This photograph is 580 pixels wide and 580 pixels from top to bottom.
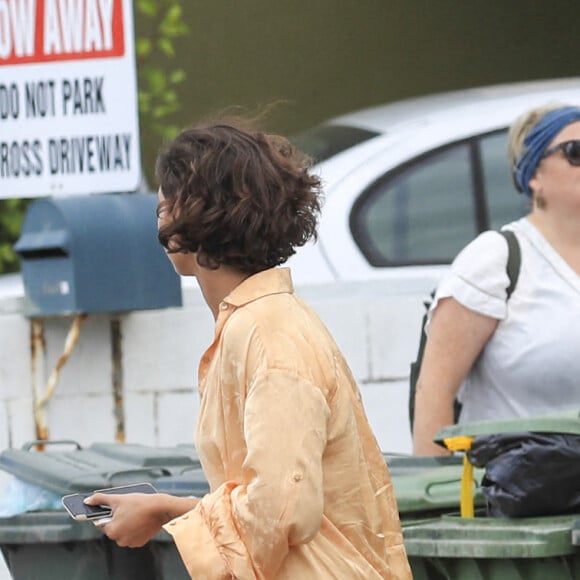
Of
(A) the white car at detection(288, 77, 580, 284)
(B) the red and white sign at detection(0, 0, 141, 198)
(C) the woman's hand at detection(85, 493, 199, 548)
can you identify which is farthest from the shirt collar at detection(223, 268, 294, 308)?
(B) the red and white sign at detection(0, 0, 141, 198)

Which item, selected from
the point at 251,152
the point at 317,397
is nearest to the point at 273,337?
A: the point at 317,397

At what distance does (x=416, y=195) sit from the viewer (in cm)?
584

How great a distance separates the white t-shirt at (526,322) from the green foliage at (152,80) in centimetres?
366

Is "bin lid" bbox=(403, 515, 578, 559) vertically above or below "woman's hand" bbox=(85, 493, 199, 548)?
below

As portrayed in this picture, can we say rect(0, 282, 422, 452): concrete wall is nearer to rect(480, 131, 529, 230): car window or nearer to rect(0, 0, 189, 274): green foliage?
rect(480, 131, 529, 230): car window

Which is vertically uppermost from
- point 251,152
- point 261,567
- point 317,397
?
point 251,152

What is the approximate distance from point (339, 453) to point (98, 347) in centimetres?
335

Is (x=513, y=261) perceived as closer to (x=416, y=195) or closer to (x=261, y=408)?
(x=416, y=195)

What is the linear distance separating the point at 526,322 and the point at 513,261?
16cm

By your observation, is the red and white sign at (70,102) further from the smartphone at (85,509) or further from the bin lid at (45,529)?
the smartphone at (85,509)

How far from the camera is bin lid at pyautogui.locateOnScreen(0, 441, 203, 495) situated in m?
4.11

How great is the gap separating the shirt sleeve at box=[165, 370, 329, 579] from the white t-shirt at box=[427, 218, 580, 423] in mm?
1670

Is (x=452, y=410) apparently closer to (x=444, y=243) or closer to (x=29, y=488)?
(x=29, y=488)

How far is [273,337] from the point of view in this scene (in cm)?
258
